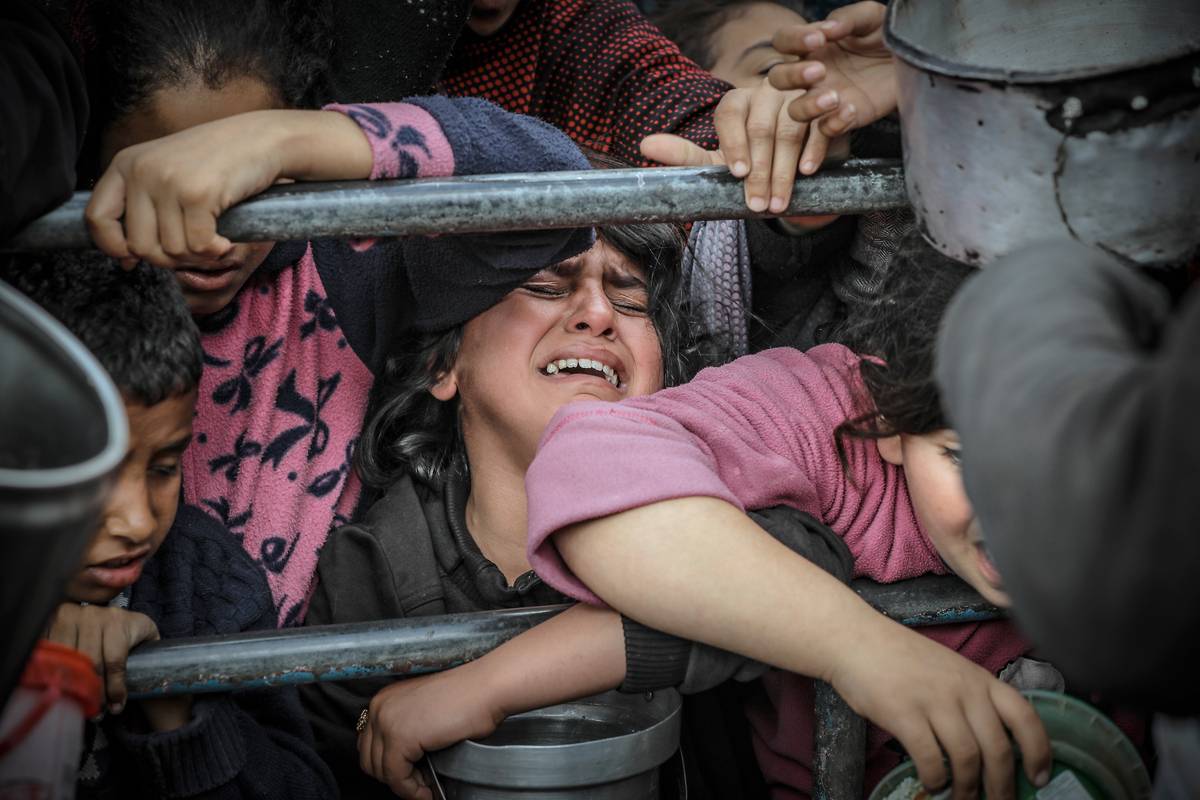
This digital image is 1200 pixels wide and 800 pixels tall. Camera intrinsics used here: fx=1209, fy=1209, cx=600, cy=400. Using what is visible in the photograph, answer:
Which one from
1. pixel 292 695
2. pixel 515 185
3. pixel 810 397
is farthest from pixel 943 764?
pixel 292 695

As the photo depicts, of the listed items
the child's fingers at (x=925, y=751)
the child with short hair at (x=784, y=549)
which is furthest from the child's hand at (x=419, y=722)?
the child's fingers at (x=925, y=751)

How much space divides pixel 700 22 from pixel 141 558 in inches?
78.5

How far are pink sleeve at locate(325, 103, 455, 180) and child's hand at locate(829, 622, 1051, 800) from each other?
2.14 ft

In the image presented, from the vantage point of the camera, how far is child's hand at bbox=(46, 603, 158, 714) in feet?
3.81

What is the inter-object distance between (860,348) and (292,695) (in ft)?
2.89

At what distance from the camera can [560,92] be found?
7.29 feet

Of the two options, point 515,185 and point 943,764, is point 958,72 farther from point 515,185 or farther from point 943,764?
point 943,764

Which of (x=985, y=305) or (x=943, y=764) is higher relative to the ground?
(x=985, y=305)

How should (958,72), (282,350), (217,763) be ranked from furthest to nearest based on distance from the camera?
(282,350) → (217,763) → (958,72)

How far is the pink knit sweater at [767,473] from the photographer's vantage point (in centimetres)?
117

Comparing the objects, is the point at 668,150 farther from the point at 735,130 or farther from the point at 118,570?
the point at 118,570

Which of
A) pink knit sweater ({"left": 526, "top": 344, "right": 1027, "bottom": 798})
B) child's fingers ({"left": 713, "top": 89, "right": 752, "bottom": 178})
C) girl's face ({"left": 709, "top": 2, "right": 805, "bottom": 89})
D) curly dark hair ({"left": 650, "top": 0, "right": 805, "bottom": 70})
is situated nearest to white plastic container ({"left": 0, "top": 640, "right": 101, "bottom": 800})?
pink knit sweater ({"left": 526, "top": 344, "right": 1027, "bottom": 798})

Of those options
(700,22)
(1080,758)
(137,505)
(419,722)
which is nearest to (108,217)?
(137,505)

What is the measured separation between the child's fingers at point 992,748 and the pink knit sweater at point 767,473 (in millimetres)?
295
